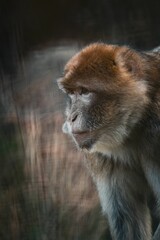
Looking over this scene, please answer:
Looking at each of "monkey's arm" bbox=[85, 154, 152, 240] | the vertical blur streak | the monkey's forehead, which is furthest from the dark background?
the monkey's forehead

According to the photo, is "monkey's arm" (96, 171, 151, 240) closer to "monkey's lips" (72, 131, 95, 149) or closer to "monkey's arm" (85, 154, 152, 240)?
"monkey's arm" (85, 154, 152, 240)

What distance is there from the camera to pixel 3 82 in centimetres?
736

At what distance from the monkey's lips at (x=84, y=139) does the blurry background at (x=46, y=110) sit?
1.25 m

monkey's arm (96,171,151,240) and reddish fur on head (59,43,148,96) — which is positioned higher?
reddish fur on head (59,43,148,96)

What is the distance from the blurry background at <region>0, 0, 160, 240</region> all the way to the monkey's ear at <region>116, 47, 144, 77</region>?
4.81ft

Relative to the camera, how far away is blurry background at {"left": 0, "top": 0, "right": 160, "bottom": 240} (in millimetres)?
6398

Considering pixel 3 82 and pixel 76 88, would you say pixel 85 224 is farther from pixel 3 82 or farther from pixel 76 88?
pixel 76 88

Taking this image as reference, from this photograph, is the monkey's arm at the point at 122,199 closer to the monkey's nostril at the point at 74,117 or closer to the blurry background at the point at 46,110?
the monkey's nostril at the point at 74,117

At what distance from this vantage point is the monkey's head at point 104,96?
520cm

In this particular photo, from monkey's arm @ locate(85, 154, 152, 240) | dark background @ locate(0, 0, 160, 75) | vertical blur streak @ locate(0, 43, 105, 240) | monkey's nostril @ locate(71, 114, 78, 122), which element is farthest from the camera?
dark background @ locate(0, 0, 160, 75)

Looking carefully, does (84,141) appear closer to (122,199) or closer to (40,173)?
(122,199)

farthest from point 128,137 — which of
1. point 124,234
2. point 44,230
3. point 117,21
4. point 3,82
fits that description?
point 117,21

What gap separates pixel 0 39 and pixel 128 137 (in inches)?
104

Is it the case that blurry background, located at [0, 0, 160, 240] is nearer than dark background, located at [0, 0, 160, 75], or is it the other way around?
blurry background, located at [0, 0, 160, 240]
